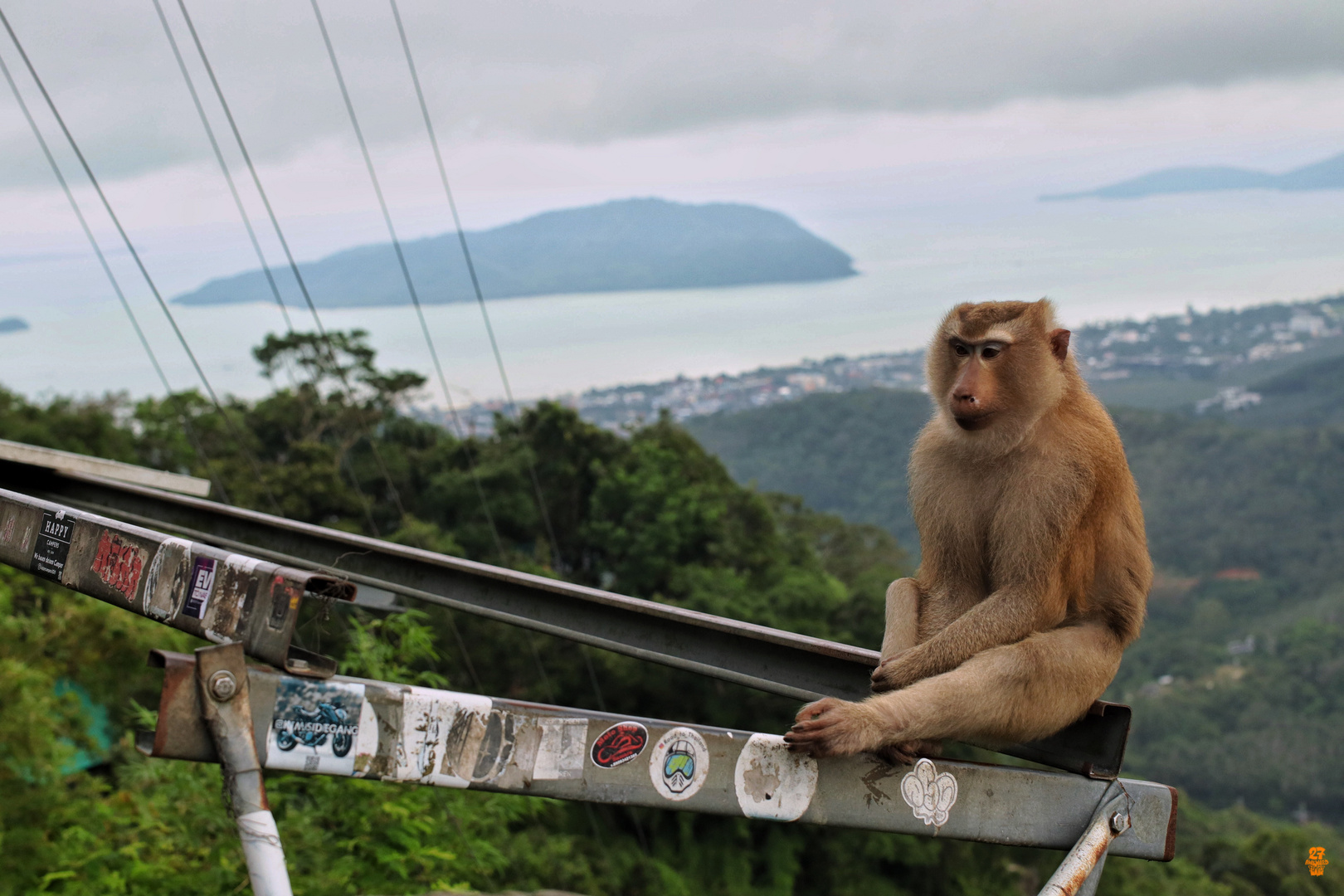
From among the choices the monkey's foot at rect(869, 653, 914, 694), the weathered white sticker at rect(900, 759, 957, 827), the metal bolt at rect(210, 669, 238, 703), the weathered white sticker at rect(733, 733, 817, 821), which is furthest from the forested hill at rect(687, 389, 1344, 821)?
the metal bolt at rect(210, 669, 238, 703)

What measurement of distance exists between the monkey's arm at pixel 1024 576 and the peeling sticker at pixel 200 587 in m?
1.51

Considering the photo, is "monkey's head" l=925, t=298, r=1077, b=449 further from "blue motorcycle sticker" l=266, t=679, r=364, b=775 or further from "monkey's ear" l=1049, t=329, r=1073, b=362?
"blue motorcycle sticker" l=266, t=679, r=364, b=775

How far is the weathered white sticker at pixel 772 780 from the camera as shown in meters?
1.79

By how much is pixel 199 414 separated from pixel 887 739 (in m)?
29.1

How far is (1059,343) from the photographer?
2818 mm

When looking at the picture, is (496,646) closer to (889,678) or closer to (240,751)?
(889,678)

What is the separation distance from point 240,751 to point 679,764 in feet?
2.22

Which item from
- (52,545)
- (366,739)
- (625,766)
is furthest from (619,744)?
(52,545)

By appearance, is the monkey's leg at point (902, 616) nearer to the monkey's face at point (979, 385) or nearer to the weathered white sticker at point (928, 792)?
the monkey's face at point (979, 385)

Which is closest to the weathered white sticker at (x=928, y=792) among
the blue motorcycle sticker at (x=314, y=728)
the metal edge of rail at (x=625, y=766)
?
the metal edge of rail at (x=625, y=766)

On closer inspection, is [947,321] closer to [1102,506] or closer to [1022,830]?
[1102,506]

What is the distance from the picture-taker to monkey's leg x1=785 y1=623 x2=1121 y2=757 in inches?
89.7

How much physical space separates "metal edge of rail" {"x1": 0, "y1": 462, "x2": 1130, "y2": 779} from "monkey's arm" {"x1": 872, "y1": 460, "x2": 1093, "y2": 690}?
179 millimetres

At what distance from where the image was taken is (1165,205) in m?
122
